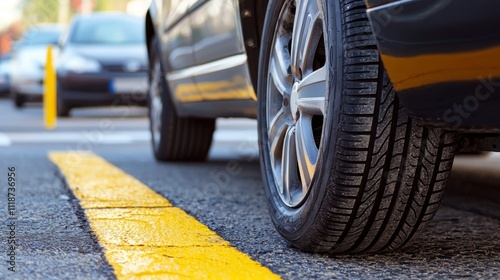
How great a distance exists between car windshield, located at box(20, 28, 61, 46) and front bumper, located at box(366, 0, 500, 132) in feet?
44.4

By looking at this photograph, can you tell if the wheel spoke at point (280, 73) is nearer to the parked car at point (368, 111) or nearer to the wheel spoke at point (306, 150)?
the parked car at point (368, 111)

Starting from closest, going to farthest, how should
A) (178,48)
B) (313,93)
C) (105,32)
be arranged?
(313,93) < (178,48) < (105,32)

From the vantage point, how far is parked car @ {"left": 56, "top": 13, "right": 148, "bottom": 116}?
421 inches

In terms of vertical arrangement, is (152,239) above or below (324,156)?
below

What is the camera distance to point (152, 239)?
93.1 inches

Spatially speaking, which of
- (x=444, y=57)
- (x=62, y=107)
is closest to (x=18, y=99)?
(x=62, y=107)

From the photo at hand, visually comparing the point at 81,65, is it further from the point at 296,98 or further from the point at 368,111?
the point at 368,111

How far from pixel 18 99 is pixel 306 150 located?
14.0 meters

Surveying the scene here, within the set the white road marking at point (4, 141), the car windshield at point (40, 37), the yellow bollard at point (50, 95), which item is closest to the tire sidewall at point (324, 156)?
the white road marking at point (4, 141)

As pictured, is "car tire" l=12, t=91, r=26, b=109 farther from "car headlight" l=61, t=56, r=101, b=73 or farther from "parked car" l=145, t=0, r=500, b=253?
"parked car" l=145, t=0, r=500, b=253

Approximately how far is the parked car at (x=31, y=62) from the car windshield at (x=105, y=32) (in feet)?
8.68

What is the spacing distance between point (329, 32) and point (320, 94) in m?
0.17

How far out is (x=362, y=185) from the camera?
1938mm

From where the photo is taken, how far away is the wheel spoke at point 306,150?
215cm
